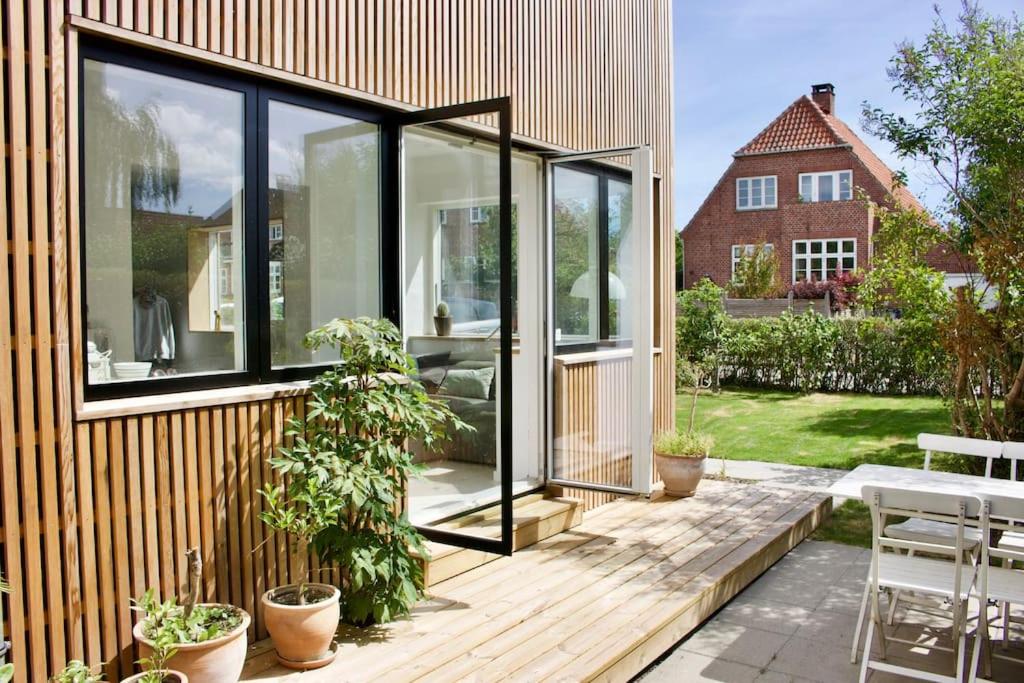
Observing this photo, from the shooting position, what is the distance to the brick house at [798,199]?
24.1 meters

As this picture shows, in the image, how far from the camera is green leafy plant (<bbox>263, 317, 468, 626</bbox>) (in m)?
3.51

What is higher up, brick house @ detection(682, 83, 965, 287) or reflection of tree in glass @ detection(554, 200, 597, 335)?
brick house @ detection(682, 83, 965, 287)

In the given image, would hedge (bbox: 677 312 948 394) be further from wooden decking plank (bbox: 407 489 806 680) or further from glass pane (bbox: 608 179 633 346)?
wooden decking plank (bbox: 407 489 806 680)

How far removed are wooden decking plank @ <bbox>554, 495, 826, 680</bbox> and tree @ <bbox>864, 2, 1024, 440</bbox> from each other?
156 cm

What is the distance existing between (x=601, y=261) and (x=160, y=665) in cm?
384

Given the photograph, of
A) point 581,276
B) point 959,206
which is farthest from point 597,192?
point 959,206

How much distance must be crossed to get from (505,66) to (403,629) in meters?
3.33

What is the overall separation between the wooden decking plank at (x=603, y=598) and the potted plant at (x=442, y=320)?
153cm

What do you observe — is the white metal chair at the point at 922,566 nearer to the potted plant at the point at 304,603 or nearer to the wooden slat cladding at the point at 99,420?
the potted plant at the point at 304,603

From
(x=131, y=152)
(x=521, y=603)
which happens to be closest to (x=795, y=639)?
(x=521, y=603)

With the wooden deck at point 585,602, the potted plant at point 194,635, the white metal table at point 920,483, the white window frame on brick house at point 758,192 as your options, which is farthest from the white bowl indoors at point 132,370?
the white window frame on brick house at point 758,192

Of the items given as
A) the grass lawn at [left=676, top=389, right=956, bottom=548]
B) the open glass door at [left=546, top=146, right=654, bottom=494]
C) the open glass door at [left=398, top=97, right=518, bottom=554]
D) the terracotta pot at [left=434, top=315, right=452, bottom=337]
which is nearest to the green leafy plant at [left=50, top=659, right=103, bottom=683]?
the open glass door at [left=398, top=97, right=518, bottom=554]

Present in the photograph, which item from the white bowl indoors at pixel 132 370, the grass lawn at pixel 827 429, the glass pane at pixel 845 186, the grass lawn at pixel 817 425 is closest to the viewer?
the white bowl indoors at pixel 132 370

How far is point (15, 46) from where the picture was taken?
2.85 m
